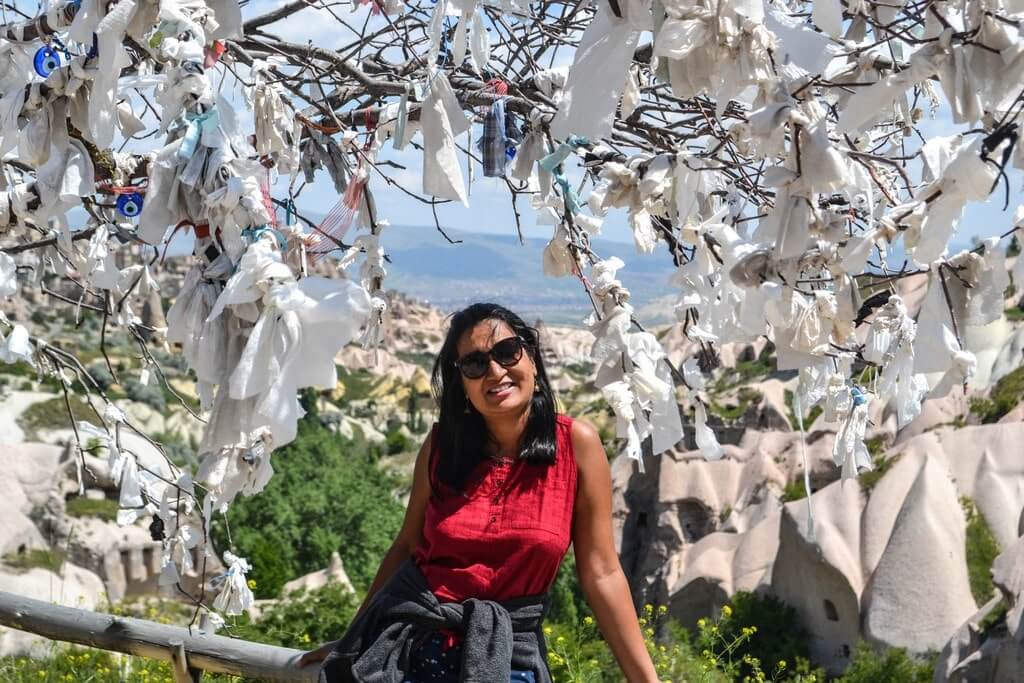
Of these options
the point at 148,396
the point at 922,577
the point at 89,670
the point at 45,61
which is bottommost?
the point at 922,577

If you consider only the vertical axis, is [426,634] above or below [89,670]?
above

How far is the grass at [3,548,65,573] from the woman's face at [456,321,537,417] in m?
6.05

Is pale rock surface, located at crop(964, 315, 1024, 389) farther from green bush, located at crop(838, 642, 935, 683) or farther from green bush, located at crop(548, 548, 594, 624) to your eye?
green bush, located at crop(838, 642, 935, 683)

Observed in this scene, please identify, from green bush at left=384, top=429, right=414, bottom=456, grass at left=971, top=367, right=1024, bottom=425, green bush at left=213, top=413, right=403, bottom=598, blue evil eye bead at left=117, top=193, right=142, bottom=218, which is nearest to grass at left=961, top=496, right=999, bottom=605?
grass at left=971, top=367, right=1024, bottom=425

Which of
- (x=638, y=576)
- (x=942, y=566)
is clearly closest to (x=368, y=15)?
(x=942, y=566)

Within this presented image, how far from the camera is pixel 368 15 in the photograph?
2287mm

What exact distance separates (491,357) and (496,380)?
4 centimetres

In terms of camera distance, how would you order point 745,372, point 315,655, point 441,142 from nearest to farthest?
point 441,142 → point 315,655 → point 745,372

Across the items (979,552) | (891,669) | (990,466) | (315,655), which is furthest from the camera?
(990,466)

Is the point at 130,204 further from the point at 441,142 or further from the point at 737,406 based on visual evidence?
the point at 737,406

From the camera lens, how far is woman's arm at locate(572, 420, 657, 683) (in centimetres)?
188

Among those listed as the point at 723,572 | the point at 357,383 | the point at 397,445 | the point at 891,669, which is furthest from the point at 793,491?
the point at 357,383

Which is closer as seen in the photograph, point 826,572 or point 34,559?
point 34,559

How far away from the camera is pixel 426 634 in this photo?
1.79 metres
